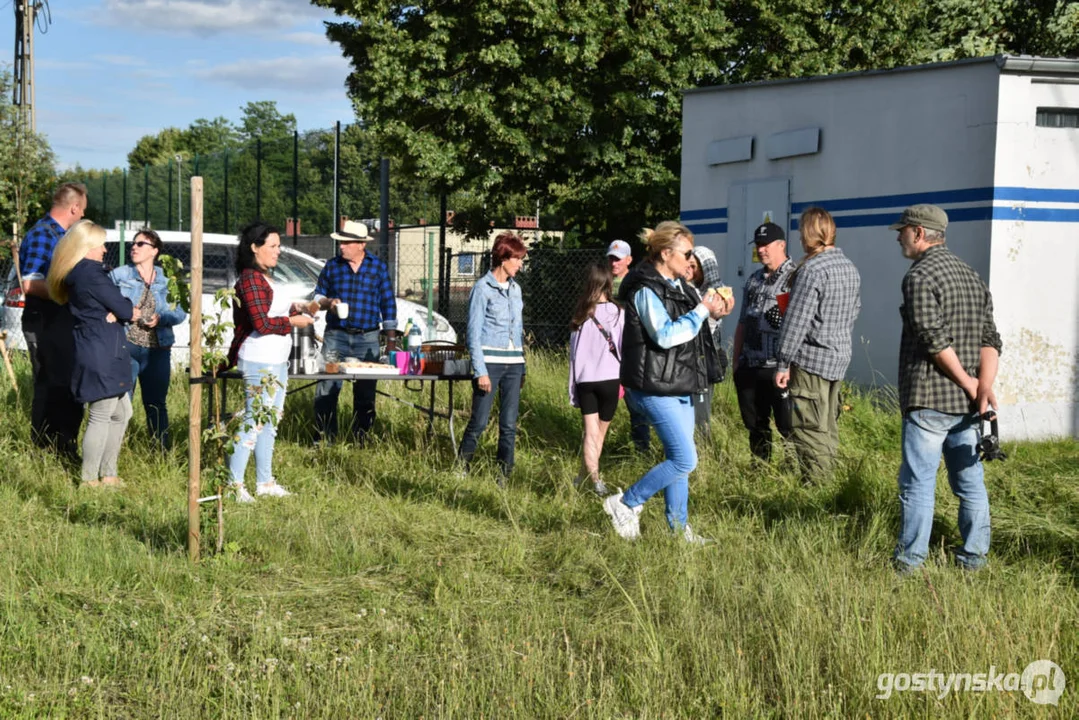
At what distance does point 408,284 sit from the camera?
109ft

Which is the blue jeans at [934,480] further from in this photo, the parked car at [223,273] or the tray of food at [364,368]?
the parked car at [223,273]

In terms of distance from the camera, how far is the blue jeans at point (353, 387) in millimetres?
8484

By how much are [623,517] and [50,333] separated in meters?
4.07

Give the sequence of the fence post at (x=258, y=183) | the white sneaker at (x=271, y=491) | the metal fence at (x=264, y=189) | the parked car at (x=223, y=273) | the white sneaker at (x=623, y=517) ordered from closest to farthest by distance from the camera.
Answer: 1. the white sneaker at (x=623, y=517)
2. the white sneaker at (x=271, y=491)
3. the parked car at (x=223, y=273)
4. the metal fence at (x=264, y=189)
5. the fence post at (x=258, y=183)

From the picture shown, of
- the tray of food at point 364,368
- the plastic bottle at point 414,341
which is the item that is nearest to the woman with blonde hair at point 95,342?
the tray of food at point 364,368

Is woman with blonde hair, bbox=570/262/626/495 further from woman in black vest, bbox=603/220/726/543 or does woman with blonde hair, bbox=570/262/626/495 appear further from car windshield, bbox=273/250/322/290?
car windshield, bbox=273/250/322/290

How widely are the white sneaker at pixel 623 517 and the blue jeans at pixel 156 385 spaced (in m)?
3.69

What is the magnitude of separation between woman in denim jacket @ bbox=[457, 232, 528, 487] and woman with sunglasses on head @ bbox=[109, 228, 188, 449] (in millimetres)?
2031

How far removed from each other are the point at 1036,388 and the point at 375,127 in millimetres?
9669

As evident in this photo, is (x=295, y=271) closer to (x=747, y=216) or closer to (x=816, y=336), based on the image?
(x=747, y=216)

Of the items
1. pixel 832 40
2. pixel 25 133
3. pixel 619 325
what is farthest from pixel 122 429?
pixel 25 133

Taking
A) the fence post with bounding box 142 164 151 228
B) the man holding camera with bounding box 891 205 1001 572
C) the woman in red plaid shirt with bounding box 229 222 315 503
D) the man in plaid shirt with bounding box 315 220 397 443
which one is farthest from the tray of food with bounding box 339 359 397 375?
the fence post with bounding box 142 164 151 228

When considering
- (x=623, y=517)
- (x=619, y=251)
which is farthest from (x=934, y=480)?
(x=619, y=251)

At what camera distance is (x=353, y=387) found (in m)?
8.66
